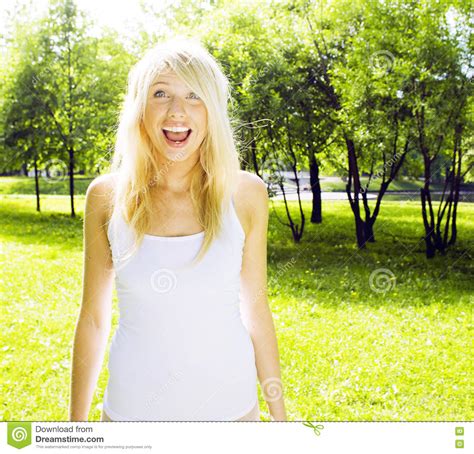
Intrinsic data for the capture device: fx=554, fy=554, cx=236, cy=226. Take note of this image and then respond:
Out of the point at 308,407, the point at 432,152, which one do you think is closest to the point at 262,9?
the point at 432,152

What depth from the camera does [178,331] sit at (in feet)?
2.48

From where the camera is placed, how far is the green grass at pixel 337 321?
7.58 feet

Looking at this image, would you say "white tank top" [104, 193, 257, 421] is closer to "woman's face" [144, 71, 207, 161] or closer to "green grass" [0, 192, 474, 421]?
"woman's face" [144, 71, 207, 161]

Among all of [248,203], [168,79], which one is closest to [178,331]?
[248,203]

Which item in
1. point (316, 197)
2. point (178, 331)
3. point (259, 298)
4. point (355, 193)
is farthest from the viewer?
point (316, 197)

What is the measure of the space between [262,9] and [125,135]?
414cm

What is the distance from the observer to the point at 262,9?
4.58m

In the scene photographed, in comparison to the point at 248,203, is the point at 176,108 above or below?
above

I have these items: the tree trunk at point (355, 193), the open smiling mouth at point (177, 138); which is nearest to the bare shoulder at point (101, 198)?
the open smiling mouth at point (177, 138)

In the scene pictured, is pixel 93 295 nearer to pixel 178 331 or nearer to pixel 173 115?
pixel 178 331
